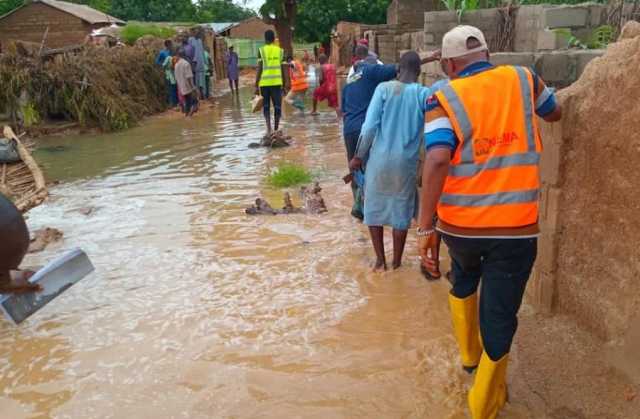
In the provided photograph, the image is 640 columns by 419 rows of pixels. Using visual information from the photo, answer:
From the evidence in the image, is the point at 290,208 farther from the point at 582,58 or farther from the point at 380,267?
the point at 582,58

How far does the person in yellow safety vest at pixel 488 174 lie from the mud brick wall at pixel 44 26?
26284 mm

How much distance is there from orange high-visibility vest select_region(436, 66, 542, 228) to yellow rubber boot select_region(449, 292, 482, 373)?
522mm

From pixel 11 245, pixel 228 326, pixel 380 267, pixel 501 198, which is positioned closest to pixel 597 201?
pixel 501 198

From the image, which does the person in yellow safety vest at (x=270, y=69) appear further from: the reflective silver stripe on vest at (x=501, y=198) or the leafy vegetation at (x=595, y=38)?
the reflective silver stripe on vest at (x=501, y=198)

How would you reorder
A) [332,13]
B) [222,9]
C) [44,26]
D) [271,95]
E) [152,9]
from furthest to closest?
[222,9], [152,9], [332,13], [44,26], [271,95]

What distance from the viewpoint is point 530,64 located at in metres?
4.36

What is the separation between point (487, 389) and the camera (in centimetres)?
255

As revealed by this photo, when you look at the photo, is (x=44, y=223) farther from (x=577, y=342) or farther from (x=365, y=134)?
(x=577, y=342)

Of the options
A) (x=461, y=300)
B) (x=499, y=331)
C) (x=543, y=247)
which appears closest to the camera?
(x=499, y=331)

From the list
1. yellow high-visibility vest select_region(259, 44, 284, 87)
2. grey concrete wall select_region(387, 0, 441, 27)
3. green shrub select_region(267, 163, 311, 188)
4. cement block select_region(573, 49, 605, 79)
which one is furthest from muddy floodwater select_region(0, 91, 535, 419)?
grey concrete wall select_region(387, 0, 441, 27)

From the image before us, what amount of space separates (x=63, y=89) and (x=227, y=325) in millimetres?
10866

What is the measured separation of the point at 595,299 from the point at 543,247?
0.47 m

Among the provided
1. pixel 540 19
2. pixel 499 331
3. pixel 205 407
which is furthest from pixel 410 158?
pixel 540 19

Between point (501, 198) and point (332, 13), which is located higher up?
point (332, 13)
